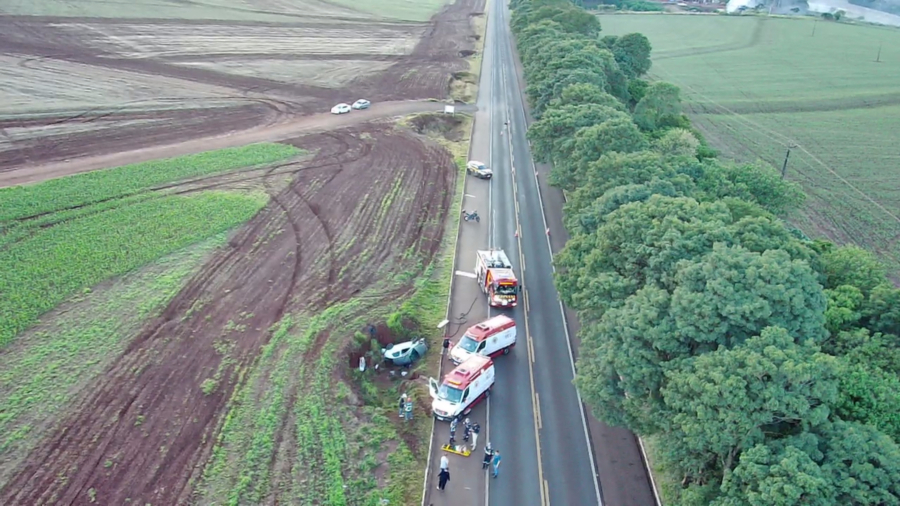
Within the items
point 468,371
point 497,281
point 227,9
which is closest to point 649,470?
point 468,371

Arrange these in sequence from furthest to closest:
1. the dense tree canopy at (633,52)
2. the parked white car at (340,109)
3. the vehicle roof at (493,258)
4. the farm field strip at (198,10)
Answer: the farm field strip at (198,10) < the dense tree canopy at (633,52) < the parked white car at (340,109) < the vehicle roof at (493,258)

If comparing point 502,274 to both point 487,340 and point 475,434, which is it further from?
point 475,434

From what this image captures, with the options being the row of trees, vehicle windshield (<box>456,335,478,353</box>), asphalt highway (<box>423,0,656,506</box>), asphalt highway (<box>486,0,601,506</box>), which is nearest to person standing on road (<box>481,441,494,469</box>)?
asphalt highway (<box>423,0,656,506</box>)

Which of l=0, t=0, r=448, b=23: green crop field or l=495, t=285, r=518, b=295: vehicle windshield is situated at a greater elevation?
l=0, t=0, r=448, b=23: green crop field

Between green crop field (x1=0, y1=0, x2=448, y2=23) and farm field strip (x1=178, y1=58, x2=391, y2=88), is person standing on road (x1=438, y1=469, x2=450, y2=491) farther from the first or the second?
green crop field (x1=0, y1=0, x2=448, y2=23)

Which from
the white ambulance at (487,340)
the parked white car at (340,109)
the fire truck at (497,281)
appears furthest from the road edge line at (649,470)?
the parked white car at (340,109)

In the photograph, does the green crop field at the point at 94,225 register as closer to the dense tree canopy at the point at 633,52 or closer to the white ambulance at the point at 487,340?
the white ambulance at the point at 487,340

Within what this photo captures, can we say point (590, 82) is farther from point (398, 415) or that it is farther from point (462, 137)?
point (398, 415)
